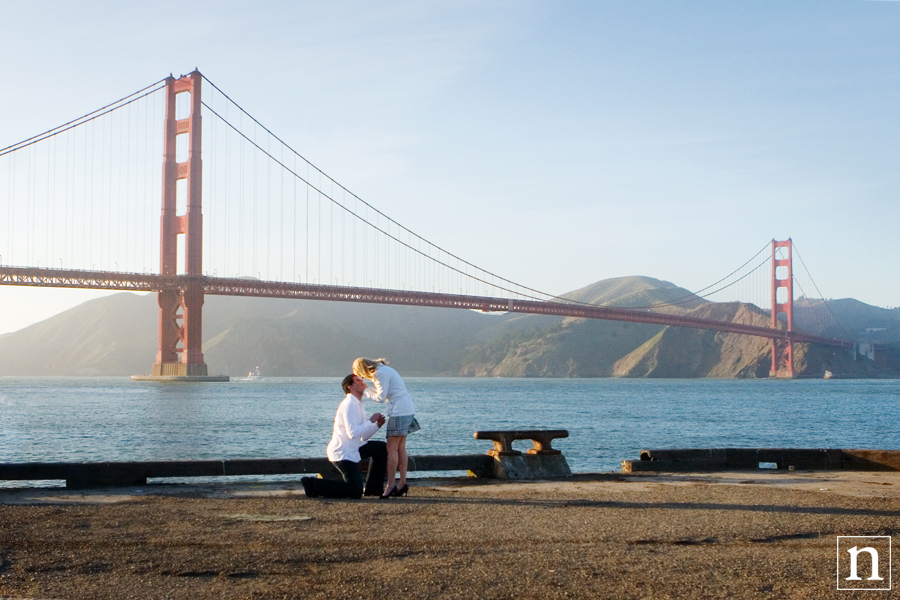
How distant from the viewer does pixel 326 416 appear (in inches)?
1502

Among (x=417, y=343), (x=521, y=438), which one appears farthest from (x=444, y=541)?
(x=417, y=343)

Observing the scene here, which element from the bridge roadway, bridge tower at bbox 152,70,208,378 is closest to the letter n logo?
the bridge roadway

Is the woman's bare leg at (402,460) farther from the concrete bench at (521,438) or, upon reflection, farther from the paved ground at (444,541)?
the concrete bench at (521,438)

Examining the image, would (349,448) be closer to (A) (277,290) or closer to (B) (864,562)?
(B) (864,562)

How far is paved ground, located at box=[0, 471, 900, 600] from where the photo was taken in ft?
13.5

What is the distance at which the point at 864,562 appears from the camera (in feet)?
15.0

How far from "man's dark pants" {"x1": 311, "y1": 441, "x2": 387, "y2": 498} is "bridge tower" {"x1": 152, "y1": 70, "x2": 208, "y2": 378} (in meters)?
56.4

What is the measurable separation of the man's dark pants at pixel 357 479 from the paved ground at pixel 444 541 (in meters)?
0.22

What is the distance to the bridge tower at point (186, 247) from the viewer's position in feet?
203

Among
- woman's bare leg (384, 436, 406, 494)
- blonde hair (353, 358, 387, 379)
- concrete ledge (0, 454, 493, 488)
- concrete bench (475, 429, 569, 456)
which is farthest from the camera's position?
concrete bench (475, 429, 569, 456)

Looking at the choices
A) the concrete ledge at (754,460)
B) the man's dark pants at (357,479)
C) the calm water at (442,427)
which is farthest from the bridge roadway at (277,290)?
the man's dark pants at (357,479)

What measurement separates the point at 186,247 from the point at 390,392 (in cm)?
5721

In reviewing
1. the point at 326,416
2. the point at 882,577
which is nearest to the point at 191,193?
the point at 326,416

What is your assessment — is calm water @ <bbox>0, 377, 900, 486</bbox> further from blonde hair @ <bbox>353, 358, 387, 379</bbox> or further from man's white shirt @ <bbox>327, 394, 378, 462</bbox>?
blonde hair @ <bbox>353, 358, 387, 379</bbox>
